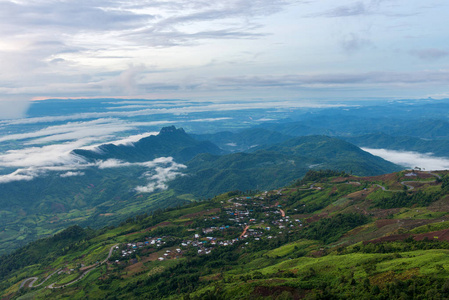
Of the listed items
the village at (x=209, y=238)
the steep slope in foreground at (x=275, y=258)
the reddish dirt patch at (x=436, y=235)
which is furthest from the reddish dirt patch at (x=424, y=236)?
the village at (x=209, y=238)

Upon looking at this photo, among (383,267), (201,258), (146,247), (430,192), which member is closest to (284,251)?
(201,258)

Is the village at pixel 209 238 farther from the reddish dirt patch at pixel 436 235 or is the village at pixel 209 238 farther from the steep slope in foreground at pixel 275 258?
the reddish dirt patch at pixel 436 235

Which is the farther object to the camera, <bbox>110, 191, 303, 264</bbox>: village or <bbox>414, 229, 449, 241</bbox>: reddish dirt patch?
<bbox>110, 191, 303, 264</bbox>: village

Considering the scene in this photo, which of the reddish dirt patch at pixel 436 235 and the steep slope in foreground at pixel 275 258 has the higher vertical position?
the reddish dirt patch at pixel 436 235

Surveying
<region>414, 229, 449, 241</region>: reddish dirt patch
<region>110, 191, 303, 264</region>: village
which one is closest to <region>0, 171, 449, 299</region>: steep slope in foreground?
<region>414, 229, 449, 241</region>: reddish dirt patch

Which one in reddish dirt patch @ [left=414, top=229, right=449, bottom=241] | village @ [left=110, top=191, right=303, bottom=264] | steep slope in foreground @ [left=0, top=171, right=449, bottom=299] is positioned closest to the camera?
steep slope in foreground @ [left=0, top=171, right=449, bottom=299]

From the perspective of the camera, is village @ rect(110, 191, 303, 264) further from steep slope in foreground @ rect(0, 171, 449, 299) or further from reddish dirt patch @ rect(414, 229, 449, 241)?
reddish dirt patch @ rect(414, 229, 449, 241)

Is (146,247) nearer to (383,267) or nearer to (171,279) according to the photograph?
(171,279)
